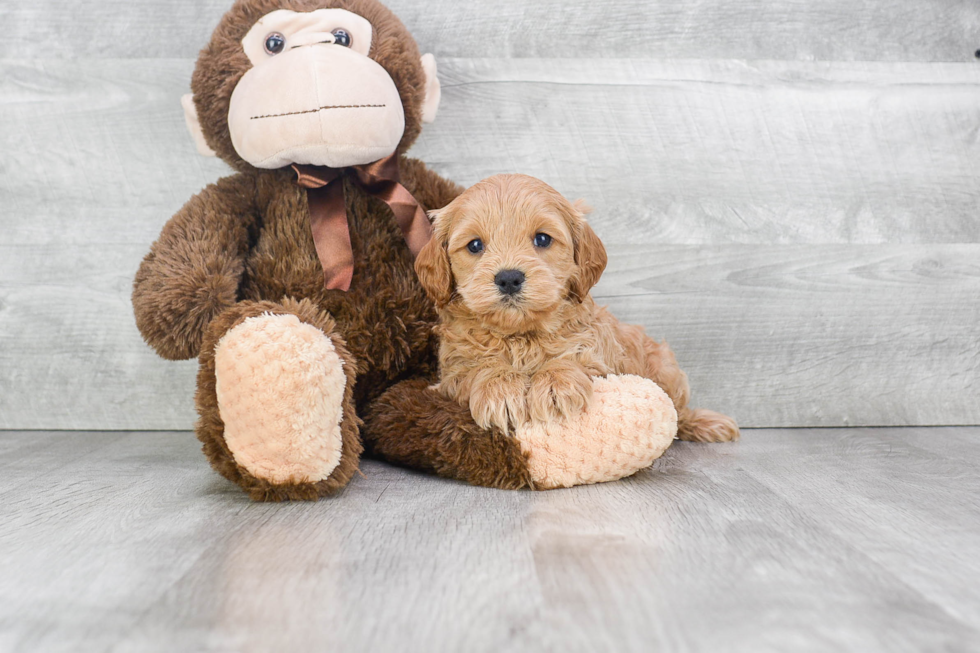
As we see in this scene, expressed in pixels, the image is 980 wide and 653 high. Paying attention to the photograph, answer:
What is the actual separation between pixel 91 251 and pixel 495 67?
105 cm

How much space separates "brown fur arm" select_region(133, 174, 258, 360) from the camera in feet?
4.03

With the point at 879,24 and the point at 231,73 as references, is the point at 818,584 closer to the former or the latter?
the point at 231,73

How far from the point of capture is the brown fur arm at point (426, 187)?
1435 millimetres

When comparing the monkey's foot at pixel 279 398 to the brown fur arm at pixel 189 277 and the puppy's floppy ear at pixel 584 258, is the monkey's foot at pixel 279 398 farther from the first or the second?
the puppy's floppy ear at pixel 584 258

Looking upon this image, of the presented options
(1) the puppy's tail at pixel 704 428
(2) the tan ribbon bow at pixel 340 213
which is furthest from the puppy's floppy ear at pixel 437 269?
(1) the puppy's tail at pixel 704 428

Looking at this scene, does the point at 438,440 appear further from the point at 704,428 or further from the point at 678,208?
the point at 678,208

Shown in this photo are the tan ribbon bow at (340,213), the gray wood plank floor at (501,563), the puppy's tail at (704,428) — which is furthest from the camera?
the puppy's tail at (704,428)

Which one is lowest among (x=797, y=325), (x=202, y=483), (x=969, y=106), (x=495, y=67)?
(x=202, y=483)

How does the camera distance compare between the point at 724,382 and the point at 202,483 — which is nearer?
the point at 202,483

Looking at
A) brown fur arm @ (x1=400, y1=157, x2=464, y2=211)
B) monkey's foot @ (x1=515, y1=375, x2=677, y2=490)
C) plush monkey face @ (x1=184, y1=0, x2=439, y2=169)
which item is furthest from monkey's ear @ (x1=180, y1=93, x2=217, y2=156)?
monkey's foot @ (x1=515, y1=375, x2=677, y2=490)

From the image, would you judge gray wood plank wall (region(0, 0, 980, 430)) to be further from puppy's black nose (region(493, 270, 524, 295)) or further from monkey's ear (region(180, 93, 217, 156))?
puppy's black nose (region(493, 270, 524, 295))

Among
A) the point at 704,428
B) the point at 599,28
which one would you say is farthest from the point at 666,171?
the point at 704,428

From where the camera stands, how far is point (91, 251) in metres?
1.72

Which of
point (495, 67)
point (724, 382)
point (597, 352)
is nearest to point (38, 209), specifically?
point (495, 67)
